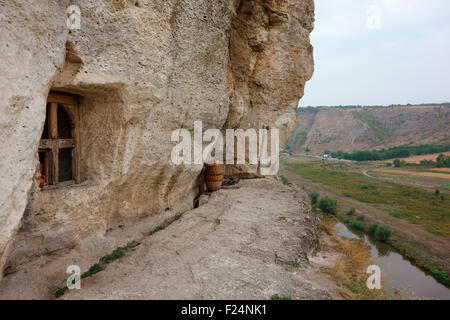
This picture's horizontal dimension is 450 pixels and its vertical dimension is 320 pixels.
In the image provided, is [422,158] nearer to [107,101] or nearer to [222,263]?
[222,263]

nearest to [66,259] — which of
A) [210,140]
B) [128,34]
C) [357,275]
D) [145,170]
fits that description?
[145,170]

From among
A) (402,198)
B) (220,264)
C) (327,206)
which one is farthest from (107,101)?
(402,198)

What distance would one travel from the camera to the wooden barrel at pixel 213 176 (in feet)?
22.8

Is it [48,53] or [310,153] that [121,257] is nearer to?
[48,53]

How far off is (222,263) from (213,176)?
352 cm

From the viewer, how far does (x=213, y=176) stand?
22.8ft

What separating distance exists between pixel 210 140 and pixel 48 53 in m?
4.05

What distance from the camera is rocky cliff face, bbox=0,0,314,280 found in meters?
2.43

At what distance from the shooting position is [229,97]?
6.94 m

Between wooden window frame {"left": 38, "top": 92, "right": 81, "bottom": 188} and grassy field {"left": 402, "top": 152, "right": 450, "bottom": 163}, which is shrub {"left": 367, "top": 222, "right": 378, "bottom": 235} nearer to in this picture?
wooden window frame {"left": 38, "top": 92, "right": 81, "bottom": 188}

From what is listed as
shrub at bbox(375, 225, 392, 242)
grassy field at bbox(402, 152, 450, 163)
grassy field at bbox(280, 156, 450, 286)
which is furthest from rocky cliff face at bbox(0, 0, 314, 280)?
grassy field at bbox(402, 152, 450, 163)

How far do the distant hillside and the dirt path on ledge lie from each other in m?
56.3

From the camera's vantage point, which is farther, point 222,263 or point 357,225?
point 357,225

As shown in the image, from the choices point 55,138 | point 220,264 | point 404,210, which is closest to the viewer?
point 220,264
